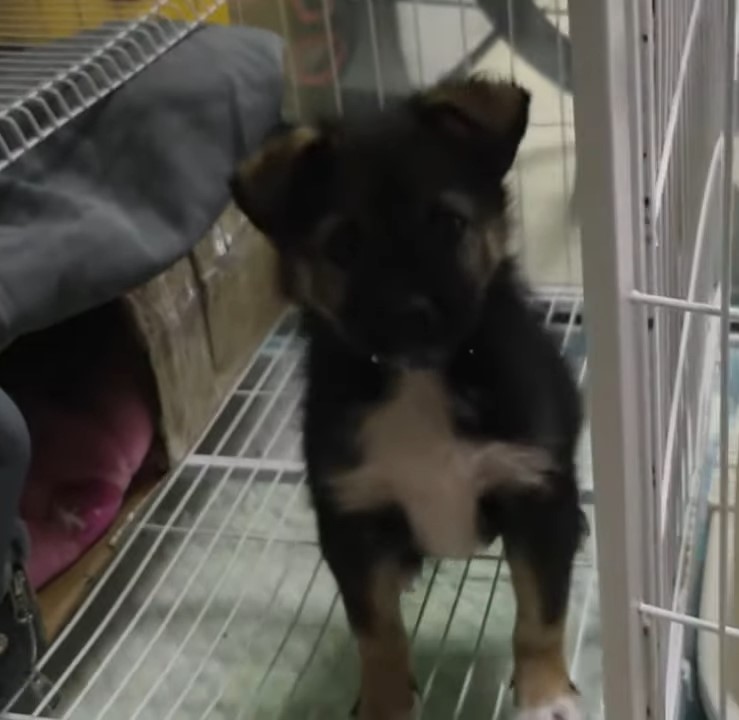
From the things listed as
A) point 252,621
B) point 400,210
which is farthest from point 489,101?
point 252,621

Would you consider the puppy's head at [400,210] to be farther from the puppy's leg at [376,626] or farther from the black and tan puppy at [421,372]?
the puppy's leg at [376,626]

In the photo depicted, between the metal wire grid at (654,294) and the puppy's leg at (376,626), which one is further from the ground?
the metal wire grid at (654,294)

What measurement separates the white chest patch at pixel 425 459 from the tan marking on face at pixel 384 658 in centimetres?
11

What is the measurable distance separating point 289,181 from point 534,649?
496 millimetres

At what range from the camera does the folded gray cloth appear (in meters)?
1.25

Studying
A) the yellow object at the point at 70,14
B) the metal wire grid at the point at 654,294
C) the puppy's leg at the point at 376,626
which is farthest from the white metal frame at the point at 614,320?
the yellow object at the point at 70,14

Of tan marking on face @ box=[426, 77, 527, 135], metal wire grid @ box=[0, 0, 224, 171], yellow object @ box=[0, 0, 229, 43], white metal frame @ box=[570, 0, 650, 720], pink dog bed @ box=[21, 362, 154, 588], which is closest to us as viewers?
white metal frame @ box=[570, 0, 650, 720]

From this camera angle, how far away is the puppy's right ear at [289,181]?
1.09 m

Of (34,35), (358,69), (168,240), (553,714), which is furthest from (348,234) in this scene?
(358,69)

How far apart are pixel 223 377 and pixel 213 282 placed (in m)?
0.13

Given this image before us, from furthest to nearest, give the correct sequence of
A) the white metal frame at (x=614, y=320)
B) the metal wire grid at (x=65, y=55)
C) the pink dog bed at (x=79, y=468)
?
1. the pink dog bed at (x=79, y=468)
2. the metal wire grid at (x=65, y=55)
3. the white metal frame at (x=614, y=320)

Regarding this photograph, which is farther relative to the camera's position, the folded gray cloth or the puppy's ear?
the folded gray cloth

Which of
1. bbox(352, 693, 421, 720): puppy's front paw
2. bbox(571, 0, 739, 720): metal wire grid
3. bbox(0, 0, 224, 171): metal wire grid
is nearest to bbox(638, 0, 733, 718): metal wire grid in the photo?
bbox(571, 0, 739, 720): metal wire grid

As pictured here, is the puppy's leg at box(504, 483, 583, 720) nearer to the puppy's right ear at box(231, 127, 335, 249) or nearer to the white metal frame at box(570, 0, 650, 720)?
the white metal frame at box(570, 0, 650, 720)
